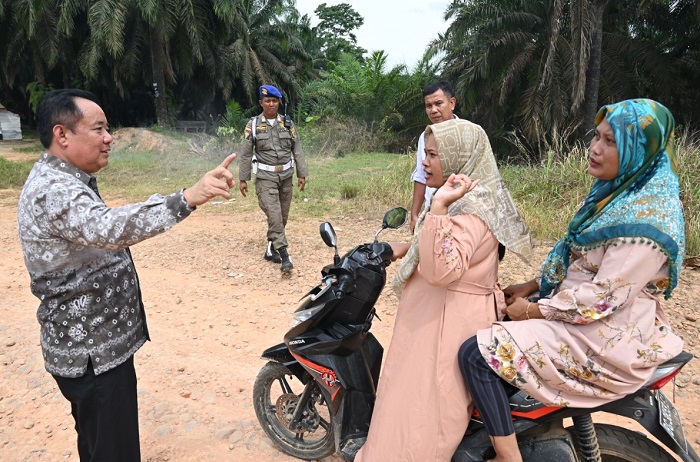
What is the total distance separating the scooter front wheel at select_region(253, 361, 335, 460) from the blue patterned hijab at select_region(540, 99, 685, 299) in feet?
4.88

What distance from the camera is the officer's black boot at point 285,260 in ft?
17.6

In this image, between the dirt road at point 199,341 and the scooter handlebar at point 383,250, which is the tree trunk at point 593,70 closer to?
the dirt road at point 199,341

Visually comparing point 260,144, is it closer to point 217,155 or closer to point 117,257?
point 117,257

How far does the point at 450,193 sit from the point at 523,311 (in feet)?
1.68

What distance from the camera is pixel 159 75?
772 inches

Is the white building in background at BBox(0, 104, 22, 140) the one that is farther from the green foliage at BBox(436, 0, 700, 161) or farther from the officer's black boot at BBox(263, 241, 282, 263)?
the officer's black boot at BBox(263, 241, 282, 263)

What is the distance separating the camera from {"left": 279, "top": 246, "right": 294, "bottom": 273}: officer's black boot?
17.6 feet

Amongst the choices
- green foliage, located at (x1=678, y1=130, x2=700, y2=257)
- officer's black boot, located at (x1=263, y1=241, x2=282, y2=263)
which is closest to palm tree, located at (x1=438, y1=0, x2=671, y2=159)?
green foliage, located at (x1=678, y1=130, x2=700, y2=257)

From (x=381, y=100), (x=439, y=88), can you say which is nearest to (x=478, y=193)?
(x=439, y=88)

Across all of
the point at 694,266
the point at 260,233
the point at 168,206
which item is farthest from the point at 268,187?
the point at 694,266

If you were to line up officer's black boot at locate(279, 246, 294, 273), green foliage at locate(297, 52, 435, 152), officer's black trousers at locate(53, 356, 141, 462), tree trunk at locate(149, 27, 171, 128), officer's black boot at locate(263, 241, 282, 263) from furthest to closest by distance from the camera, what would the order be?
tree trunk at locate(149, 27, 171, 128) → green foliage at locate(297, 52, 435, 152) → officer's black boot at locate(263, 241, 282, 263) → officer's black boot at locate(279, 246, 294, 273) → officer's black trousers at locate(53, 356, 141, 462)

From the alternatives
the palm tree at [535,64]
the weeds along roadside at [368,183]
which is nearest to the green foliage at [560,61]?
the palm tree at [535,64]

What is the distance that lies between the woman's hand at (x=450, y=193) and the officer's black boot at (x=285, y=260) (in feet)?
12.5

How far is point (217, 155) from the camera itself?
16.1 m
